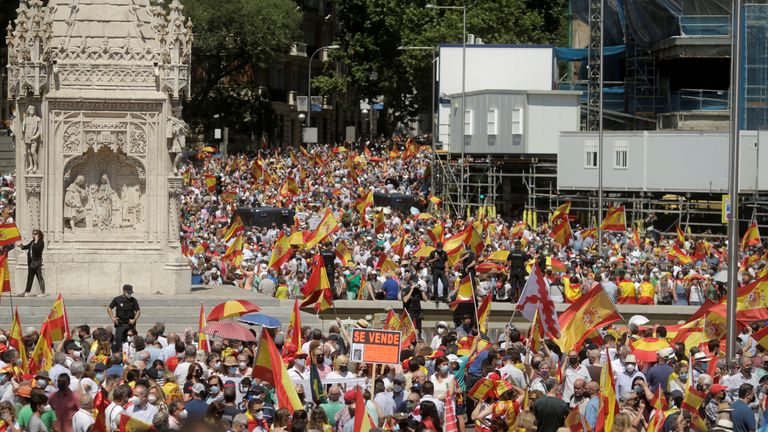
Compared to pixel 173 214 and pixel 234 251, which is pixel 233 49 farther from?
Result: pixel 173 214

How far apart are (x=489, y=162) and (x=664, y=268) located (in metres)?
25.7

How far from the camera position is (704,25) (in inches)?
2633

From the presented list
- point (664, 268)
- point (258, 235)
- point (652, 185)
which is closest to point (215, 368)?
point (664, 268)

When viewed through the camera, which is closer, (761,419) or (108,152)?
(761,419)

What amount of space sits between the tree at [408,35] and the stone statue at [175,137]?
50.3m

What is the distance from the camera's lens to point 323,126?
120 m

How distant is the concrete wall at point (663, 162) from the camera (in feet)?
185

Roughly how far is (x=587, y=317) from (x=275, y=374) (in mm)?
6160

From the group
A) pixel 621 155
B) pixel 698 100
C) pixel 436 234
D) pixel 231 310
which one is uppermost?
pixel 698 100

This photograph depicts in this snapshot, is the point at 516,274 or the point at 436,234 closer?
the point at 516,274

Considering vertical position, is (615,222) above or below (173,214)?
below

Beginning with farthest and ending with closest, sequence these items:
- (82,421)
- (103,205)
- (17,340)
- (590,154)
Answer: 1. (590,154)
2. (103,205)
3. (17,340)
4. (82,421)

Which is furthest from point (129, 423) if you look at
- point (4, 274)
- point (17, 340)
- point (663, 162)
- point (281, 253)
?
point (663, 162)

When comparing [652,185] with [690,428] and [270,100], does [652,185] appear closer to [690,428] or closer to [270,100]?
[690,428]
